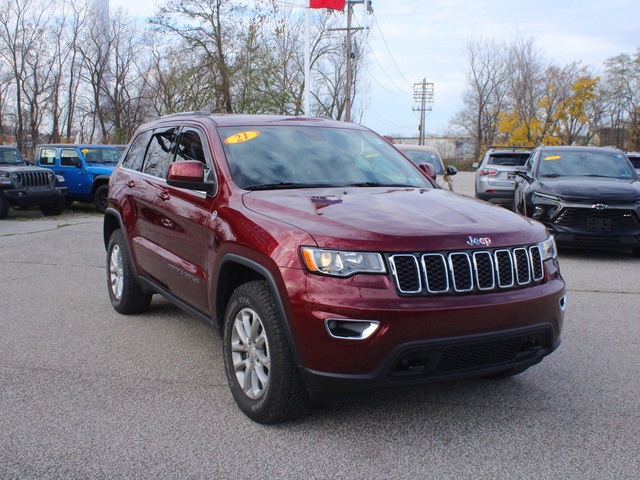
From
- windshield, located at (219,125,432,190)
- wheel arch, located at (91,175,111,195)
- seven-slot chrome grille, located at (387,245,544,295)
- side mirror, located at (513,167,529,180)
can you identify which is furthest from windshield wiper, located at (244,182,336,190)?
wheel arch, located at (91,175,111,195)

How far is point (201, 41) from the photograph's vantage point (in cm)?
3350

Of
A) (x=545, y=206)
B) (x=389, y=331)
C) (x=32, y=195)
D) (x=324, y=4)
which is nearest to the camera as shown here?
(x=389, y=331)

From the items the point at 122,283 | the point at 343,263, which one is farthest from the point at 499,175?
the point at 343,263

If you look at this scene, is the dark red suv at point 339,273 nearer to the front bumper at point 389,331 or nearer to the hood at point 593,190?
the front bumper at point 389,331

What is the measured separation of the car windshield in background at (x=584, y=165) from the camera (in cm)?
1066

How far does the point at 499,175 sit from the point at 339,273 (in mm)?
13566

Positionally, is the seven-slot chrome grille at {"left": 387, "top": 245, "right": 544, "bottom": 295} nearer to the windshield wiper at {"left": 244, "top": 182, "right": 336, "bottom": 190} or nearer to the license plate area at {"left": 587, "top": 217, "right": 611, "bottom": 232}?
the windshield wiper at {"left": 244, "top": 182, "right": 336, "bottom": 190}

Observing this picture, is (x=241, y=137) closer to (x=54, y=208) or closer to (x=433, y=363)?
(x=433, y=363)

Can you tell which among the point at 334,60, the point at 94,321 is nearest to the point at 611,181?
the point at 94,321

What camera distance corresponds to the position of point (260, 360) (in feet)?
11.7

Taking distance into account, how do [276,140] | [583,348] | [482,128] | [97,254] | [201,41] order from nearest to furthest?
[276,140] < [583,348] < [97,254] < [201,41] < [482,128]

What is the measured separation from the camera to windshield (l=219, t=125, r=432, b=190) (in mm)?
4277

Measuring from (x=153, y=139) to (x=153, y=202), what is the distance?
2.63 ft

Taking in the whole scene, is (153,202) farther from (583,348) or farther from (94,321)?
(583,348)
